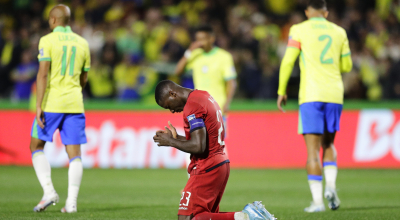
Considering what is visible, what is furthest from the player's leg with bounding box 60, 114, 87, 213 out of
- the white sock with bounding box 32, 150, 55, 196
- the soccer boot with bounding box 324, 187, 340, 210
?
the soccer boot with bounding box 324, 187, 340, 210

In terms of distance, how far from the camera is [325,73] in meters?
7.27

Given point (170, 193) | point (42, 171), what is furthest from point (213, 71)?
point (42, 171)

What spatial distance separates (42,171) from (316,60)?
12.2 feet

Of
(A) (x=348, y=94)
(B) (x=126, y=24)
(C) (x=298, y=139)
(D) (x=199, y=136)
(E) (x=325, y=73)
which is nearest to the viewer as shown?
(D) (x=199, y=136)

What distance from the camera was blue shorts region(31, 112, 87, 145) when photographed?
6875 mm

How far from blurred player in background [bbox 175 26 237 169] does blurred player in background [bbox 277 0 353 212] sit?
231 cm

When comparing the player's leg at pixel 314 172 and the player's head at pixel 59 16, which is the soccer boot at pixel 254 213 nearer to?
the player's leg at pixel 314 172

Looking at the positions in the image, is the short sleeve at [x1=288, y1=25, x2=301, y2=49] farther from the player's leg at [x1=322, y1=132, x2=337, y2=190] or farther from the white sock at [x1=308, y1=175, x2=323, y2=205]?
the white sock at [x1=308, y1=175, x2=323, y2=205]

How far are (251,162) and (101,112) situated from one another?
12.9 ft

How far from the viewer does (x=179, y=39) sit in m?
16.6

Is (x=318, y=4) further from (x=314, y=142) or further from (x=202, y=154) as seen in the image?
(x=202, y=154)

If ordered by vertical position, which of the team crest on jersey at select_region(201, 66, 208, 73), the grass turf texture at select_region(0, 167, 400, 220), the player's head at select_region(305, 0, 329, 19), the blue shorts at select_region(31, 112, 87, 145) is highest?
the player's head at select_region(305, 0, 329, 19)

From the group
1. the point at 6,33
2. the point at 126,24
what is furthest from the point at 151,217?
the point at 6,33

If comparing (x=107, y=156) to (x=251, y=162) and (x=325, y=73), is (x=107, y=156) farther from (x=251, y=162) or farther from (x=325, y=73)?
(x=325, y=73)
